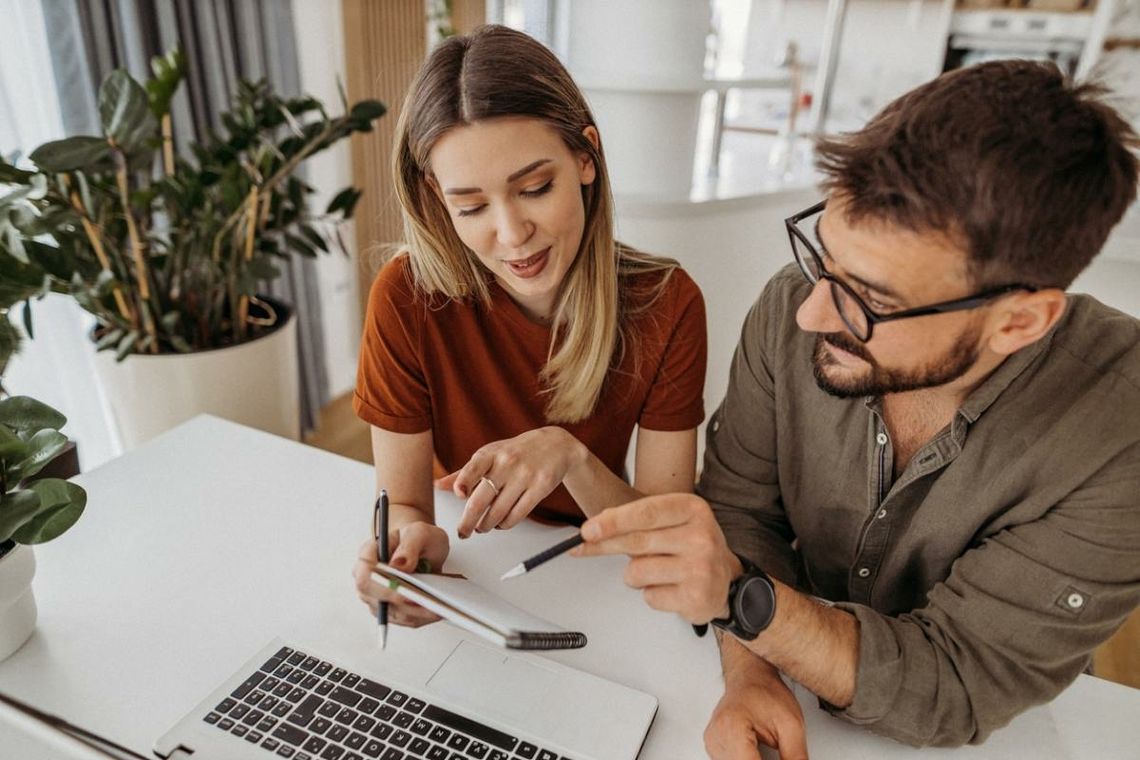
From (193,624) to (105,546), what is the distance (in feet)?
0.73

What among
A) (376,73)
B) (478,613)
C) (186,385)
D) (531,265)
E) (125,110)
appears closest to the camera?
(478,613)

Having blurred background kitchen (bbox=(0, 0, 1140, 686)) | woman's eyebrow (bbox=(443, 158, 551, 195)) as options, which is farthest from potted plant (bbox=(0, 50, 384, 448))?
woman's eyebrow (bbox=(443, 158, 551, 195))

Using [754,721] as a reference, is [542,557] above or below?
above

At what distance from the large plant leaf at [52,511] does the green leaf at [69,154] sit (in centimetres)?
69

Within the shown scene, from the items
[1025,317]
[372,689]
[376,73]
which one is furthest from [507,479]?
[376,73]

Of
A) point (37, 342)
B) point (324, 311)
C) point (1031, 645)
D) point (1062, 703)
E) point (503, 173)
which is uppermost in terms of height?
point (503, 173)

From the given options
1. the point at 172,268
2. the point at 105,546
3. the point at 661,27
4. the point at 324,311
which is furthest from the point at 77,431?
the point at 661,27

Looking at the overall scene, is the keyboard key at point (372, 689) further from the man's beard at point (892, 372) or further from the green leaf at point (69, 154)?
the green leaf at point (69, 154)

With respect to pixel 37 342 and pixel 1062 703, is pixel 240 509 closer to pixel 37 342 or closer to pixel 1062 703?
pixel 1062 703

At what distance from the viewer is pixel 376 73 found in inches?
115

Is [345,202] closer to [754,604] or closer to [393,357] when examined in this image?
[393,357]

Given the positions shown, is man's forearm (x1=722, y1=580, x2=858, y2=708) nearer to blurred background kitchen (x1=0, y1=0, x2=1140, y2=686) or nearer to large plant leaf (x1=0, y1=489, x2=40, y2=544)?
large plant leaf (x1=0, y1=489, x2=40, y2=544)

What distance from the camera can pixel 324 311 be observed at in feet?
9.97

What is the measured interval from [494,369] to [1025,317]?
0.73 meters
